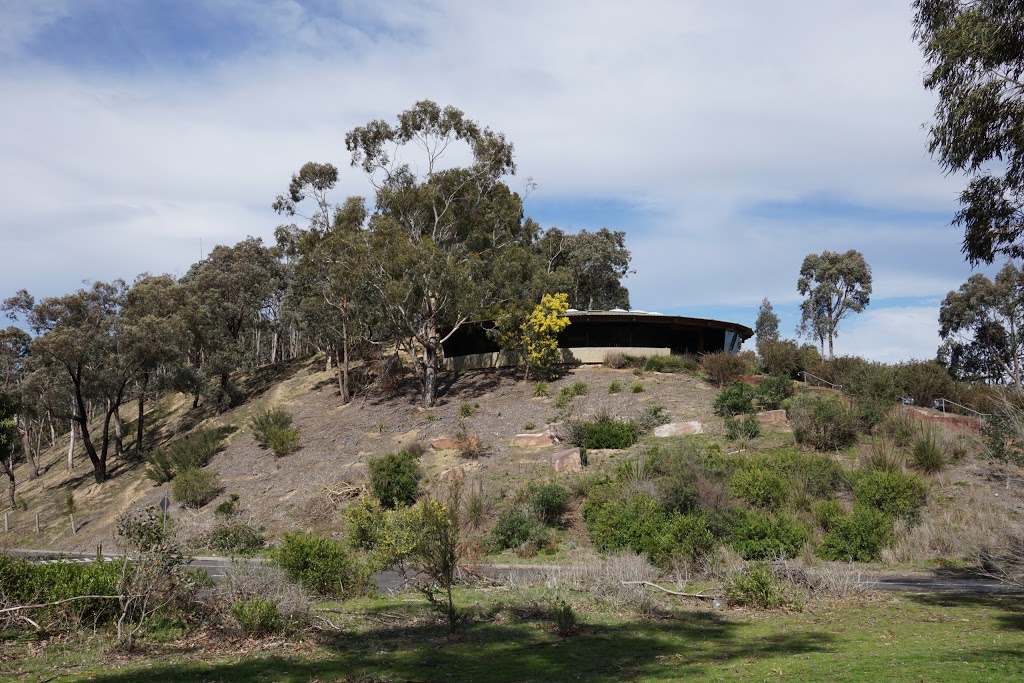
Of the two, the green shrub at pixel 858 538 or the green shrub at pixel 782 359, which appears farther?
the green shrub at pixel 782 359

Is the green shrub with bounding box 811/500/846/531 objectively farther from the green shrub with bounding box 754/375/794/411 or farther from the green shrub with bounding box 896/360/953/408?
the green shrub with bounding box 896/360/953/408

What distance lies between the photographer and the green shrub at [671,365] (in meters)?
39.0

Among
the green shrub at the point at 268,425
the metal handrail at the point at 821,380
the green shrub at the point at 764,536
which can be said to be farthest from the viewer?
the green shrub at the point at 268,425

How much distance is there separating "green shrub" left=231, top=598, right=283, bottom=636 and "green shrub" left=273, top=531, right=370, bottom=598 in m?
2.93

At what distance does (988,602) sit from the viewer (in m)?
12.1

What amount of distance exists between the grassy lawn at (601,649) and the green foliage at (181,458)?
85.4 ft

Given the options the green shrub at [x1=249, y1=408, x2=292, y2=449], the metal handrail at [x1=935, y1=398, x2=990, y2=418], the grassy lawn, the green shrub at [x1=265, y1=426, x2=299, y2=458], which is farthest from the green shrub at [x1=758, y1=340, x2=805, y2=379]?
the grassy lawn

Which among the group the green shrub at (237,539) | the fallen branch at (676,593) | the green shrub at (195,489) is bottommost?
the green shrub at (237,539)

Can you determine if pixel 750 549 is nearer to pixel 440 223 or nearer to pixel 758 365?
pixel 758 365

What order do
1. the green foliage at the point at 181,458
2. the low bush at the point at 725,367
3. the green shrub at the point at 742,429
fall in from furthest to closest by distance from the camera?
the low bush at the point at 725,367 → the green foliage at the point at 181,458 → the green shrub at the point at 742,429

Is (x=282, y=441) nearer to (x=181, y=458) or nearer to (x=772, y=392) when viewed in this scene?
(x=181, y=458)

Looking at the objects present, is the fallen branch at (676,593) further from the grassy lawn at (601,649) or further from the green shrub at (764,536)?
the green shrub at (764,536)

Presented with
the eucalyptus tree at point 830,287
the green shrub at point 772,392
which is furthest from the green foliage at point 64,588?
the eucalyptus tree at point 830,287

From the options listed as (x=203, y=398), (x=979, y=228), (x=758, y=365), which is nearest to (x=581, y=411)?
(x=758, y=365)
